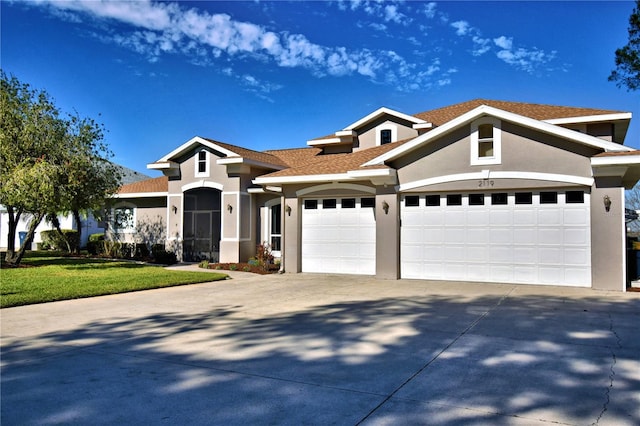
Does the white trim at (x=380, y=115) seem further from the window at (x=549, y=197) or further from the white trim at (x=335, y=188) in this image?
the window at (x=549, y=197)

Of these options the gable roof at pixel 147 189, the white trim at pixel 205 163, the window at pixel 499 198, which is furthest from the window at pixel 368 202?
the gable roof at pixel 147 189

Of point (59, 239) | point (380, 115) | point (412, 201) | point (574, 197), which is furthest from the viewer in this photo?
point (59, 239)

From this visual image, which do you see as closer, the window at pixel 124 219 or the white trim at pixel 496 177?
the white trim at pixel 496 177

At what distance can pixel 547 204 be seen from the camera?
1283cm

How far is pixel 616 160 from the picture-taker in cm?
1141

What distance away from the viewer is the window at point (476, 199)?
44.7ft

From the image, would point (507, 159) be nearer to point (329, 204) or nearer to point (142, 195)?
point (329, 204)

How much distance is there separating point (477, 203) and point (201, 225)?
47.0 ft

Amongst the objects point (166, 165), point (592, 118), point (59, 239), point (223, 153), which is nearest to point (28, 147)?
point (166, 165)

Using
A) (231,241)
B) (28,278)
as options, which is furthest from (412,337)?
(231,241)

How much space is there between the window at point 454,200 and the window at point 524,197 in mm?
1602

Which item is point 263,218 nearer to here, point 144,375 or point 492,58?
point 492,58

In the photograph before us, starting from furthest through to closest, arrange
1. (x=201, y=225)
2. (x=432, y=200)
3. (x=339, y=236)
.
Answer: (x=201, y=225)
(x=339, y=236)
(x=432, y=200)

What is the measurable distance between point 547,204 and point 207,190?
15816mm
